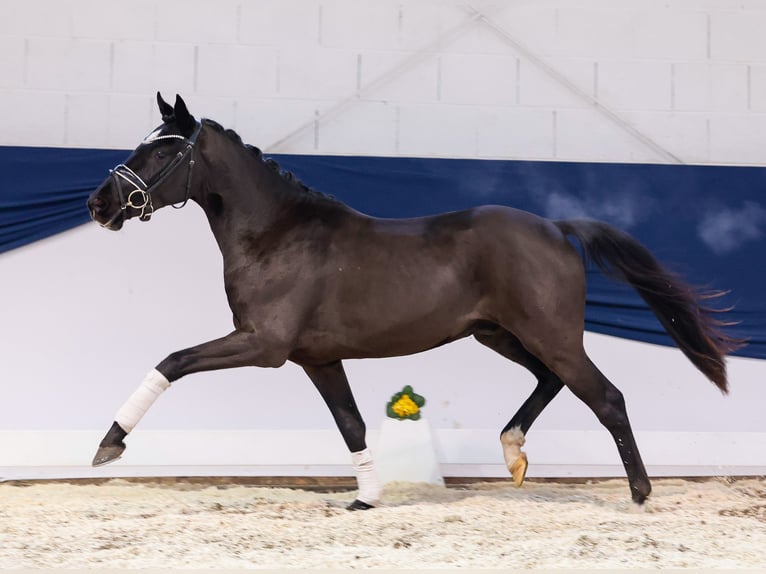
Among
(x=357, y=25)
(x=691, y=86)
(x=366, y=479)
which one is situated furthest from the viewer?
(x=691, y=86)

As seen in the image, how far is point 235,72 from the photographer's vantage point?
19.3ft

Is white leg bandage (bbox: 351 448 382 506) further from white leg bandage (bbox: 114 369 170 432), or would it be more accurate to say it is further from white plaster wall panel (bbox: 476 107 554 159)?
white plaster wall panel (bbox: 476 107 554 159)

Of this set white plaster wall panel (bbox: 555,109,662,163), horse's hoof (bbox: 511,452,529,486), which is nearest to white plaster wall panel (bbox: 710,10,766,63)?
white plaster wall panel (bbox: 555,109,662,163)

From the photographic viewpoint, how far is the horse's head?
3.77m

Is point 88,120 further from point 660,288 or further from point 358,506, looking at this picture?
point 660,288

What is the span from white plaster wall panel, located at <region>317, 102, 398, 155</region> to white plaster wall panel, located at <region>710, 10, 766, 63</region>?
2.17 m

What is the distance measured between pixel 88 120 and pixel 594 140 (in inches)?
126

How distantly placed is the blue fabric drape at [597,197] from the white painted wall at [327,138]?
22 centimetres

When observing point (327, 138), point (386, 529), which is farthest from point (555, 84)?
point (386, 529)

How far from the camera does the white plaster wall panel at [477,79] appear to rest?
235 inches

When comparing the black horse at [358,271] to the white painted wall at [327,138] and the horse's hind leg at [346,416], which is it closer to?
the horse's hind leg at [346,416]

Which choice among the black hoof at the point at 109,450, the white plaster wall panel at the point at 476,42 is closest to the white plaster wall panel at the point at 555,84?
the white plaster wall panel at the point at 476,42

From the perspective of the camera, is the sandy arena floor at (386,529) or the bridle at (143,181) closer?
the sandy arena floor at (386,529)

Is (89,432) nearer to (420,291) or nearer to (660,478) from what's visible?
(420,291)
